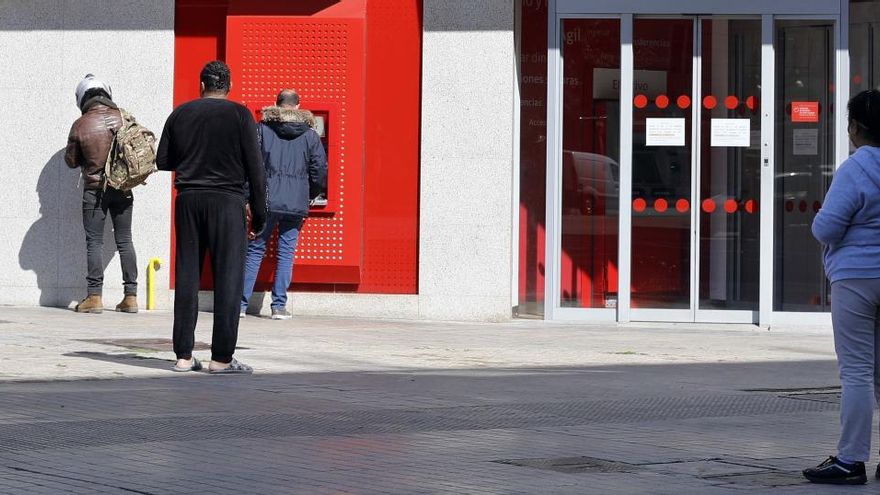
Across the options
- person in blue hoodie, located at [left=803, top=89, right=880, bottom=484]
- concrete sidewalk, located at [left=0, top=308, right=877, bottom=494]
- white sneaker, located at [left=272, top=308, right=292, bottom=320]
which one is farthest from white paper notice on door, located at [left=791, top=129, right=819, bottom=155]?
person in blue hoodie, located at [left=803, top=89, right=880, bottom=484]

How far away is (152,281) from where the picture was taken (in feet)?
49.1

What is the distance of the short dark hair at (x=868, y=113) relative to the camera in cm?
655

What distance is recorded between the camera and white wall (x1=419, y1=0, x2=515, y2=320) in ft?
48.1

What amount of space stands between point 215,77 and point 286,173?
169 inches

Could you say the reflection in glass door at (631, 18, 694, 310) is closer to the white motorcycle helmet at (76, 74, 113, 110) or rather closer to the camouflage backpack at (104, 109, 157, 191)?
the camouflage backpack at (104, 109, 157, 191)

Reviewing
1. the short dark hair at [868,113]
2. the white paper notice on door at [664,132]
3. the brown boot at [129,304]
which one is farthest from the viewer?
the white paper notice on door at [664,132]

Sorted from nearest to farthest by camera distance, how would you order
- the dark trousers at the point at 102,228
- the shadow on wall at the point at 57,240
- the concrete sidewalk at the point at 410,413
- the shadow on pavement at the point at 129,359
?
the concrete sidewalk at the point at 410,413
the shadow on pavement at the point at 129,359
the dark trousers at the point at 102,228
the shadow on wall at the point at 57,240

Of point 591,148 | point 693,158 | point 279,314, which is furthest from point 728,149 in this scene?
point 279,314

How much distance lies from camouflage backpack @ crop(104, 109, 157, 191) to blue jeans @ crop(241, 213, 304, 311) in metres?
1.15

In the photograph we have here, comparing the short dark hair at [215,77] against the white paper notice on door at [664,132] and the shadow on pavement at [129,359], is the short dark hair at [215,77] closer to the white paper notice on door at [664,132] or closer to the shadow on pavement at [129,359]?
the shadow on pavement at [129,359]

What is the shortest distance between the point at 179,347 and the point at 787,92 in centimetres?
715

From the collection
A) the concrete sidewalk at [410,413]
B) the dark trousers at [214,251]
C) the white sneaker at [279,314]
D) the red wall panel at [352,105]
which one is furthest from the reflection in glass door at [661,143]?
the dark trousers at [214,251]

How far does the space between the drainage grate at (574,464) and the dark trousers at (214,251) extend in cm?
331

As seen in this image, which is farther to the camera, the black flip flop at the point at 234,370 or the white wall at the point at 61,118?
the white wall at the point at 61,118
